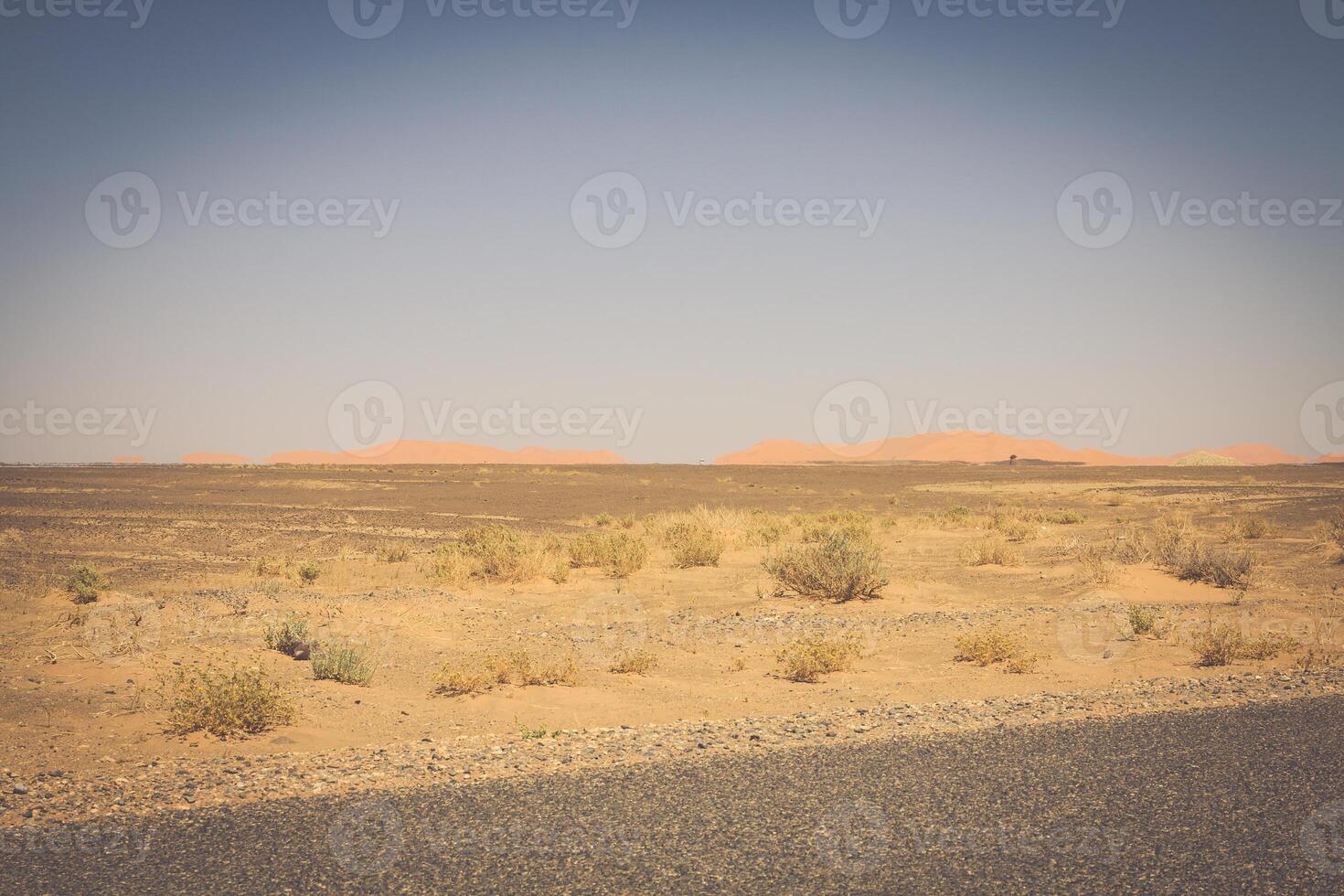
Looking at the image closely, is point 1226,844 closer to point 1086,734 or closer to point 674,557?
point 1086,734

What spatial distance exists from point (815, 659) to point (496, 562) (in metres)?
9.81

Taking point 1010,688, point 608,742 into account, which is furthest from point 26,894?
point 1010,688

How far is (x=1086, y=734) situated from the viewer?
717 centimetres

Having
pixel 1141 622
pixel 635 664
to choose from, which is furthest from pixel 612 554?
pixel 1141 622

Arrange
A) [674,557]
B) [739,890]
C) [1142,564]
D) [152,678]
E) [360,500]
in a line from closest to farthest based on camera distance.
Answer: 1. [739,890]
2. [152,678]
3. [1142,564]
4. [674,557]
5. [360,500]

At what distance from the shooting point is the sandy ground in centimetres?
865

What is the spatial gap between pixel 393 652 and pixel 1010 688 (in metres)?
8.38

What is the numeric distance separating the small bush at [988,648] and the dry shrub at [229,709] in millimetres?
8543

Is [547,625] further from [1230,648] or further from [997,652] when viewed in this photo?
[1230,648]

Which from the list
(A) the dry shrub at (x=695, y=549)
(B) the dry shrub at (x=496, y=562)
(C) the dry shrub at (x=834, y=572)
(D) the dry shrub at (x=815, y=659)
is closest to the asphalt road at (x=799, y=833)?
(D) the dry shrub at (x=815, y=659)

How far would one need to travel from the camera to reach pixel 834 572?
16.9 metres

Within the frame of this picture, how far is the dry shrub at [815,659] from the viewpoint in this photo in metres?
10.8

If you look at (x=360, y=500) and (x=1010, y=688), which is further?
(x=360, y=500)

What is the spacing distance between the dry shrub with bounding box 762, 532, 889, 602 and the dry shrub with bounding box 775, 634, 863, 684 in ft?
16.8
